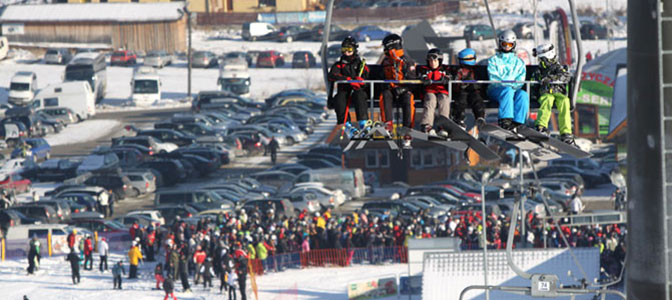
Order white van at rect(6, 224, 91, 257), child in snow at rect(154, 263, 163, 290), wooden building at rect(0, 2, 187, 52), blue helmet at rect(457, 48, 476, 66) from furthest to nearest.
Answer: wooden building at rect(0, 2, 187, 52)
white van at rect(6, 224, 91, 257)
child in snow at rect(154, 263, 163, 290)
blue helmet at rect(457, 48, 476, 66)

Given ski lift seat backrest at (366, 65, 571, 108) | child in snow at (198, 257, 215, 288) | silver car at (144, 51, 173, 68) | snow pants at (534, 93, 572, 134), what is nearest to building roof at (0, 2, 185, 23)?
silver car at (144, 51, 173, 68)

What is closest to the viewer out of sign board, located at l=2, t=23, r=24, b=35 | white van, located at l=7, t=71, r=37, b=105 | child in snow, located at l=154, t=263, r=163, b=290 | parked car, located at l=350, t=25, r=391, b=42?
child in snow, located at l=154, t=263, r=163, b=290

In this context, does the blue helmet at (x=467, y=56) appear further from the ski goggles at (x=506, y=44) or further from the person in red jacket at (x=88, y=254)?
the person in red jacket at (x=88, y=254)

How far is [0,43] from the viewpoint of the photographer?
87.8m

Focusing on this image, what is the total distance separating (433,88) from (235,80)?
62748 mm

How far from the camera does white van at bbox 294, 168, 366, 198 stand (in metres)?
49.2

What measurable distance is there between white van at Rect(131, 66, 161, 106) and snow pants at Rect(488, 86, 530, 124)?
62.9m

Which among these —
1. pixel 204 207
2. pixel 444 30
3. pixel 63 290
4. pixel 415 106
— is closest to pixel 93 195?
pixel 204 207

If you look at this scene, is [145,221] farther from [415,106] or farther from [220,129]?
[415,106]

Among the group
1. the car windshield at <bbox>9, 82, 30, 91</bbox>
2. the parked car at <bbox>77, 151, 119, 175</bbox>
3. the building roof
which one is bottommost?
the parked car at <bbox>77, 151, 119, 175</bbox>

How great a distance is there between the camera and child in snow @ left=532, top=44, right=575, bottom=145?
43.8 ft

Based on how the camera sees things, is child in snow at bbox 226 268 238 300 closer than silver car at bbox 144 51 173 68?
Yes

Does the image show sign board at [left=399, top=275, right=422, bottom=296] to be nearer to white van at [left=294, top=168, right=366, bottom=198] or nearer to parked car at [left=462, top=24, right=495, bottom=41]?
white van at [left=294, top=168, right=366, bottom=198]

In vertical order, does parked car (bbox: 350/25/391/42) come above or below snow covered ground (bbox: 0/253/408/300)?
above
